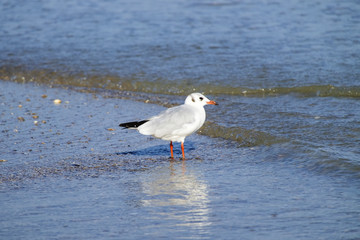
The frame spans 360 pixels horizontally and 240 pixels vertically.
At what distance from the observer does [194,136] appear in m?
6.81

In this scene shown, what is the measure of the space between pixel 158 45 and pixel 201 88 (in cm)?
274

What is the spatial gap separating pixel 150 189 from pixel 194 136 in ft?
6.82

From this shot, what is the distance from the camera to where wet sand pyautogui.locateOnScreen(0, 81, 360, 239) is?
3.89m

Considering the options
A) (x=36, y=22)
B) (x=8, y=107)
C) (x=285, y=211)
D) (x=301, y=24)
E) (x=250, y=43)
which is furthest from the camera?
(x=36, y=22)

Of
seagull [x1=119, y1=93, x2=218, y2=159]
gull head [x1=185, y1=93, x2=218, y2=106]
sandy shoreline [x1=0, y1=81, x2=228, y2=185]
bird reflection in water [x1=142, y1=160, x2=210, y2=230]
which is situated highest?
gull head [x1=185, y1=93, x2=218, y2=106]

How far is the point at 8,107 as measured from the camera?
798 cm

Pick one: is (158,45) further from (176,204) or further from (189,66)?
(176,204)

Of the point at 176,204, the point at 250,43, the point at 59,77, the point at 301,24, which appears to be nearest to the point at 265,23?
the point at 301,24

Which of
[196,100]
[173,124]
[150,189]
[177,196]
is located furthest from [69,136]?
[177,196]

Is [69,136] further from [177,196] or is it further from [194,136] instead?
[177,196]

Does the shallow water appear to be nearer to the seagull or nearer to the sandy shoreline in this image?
the sandy shoreline

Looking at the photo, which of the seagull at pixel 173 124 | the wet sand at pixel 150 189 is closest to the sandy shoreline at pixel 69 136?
the wet sand at pixel 150 189

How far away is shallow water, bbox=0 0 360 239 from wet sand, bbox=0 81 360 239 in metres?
0.02

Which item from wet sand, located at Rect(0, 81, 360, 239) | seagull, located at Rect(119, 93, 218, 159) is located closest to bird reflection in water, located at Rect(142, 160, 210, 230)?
wet sand, located at Rect(0, 81, 360, 239)
